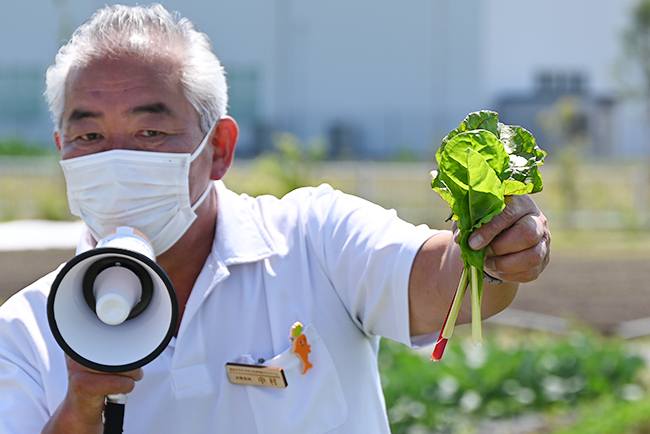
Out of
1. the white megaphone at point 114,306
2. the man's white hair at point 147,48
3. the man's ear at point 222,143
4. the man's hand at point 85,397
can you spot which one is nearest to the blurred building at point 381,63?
the man's ear at point 222,143

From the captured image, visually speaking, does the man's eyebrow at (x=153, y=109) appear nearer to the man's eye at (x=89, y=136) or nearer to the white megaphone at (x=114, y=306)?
the man's eye at (x=89, y=136)

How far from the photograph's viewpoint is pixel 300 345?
206 cm

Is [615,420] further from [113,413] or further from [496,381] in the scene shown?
[113,413]

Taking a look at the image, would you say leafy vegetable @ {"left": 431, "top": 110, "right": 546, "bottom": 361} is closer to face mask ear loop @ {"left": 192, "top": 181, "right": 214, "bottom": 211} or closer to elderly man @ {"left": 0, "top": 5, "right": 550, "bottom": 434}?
elderly man @ {"left": 0, "top": 5, "right": 550, "bottom": 434}

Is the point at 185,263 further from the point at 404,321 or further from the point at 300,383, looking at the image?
the point at 404,321

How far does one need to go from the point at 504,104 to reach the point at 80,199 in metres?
26.0

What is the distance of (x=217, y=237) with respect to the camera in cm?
224

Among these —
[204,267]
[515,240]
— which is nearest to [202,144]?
[204,267]

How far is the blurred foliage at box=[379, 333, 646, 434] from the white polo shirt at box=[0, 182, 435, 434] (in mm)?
2602

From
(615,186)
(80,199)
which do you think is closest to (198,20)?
(615,186)

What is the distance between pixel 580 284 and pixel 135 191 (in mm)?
7844

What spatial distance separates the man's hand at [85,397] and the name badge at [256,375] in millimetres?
277

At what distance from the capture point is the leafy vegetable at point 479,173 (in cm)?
156

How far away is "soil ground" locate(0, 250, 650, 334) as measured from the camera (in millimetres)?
7656
